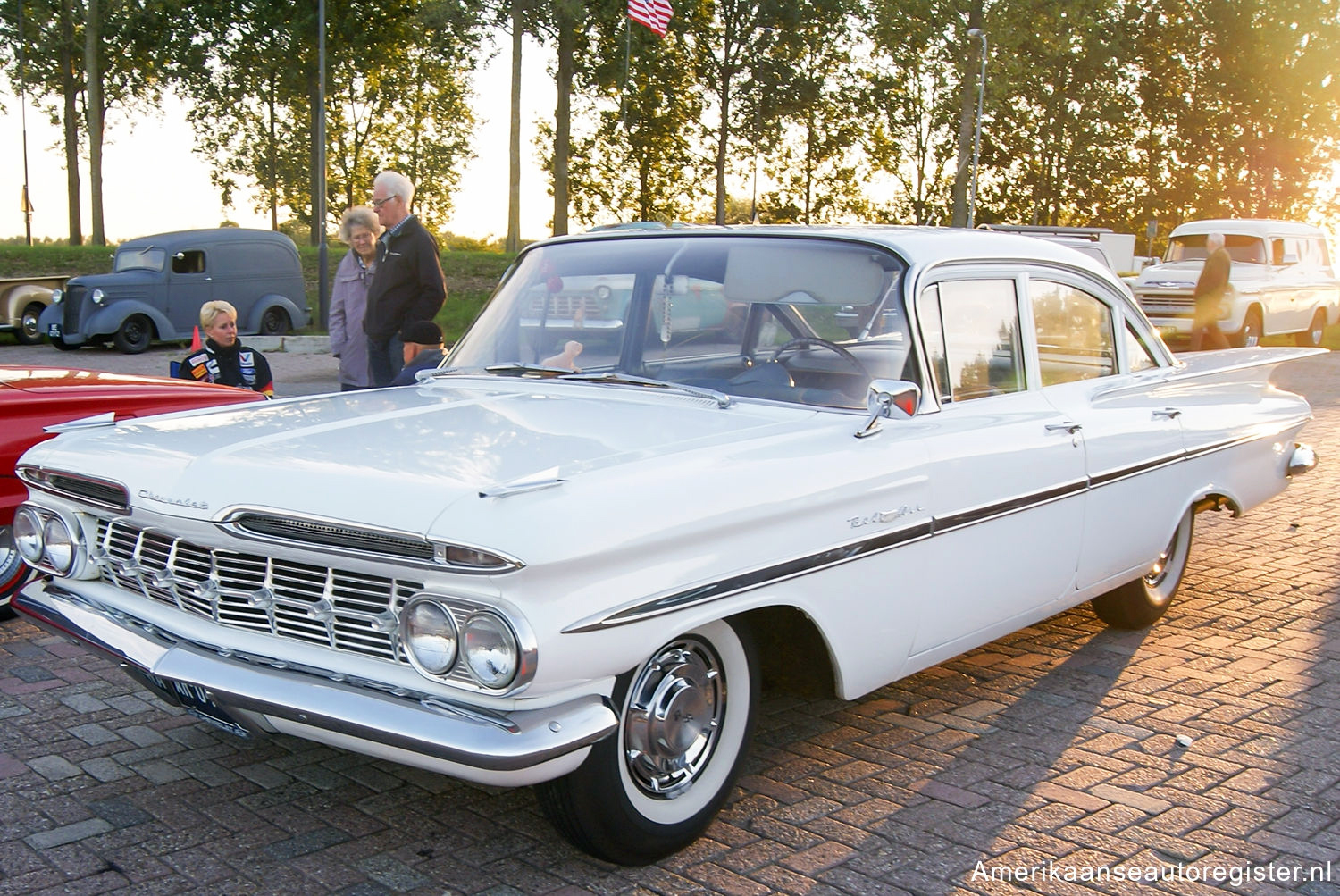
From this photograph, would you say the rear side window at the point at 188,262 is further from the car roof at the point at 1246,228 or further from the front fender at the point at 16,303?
the car roof at the point at 1246,228

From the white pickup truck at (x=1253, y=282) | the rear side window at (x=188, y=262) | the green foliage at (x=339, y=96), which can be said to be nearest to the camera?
the white pickup truck at (x=1253, y=282)

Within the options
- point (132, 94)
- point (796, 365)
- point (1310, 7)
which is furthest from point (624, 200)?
point (796, 365)

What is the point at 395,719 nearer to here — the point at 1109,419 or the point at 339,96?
the point at 1109,419

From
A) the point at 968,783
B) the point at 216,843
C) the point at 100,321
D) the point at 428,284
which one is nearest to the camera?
the point at 216,843

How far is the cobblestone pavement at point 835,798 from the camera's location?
10.5 ft

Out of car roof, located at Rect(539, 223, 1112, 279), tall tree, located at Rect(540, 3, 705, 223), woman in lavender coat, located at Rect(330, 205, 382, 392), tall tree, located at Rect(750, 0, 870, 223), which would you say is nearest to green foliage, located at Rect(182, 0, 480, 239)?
tall tree, located at Rect(540, 3, 705, 223)

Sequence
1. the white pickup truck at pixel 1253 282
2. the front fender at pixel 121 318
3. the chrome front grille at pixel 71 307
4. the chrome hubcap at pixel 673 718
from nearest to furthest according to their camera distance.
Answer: the chrome hubcap at pixel 673 718 < the front fender at pixel 121 318 < the chrome front grille at pixel 71 307 < the white pickup truck at pixel 1253 282

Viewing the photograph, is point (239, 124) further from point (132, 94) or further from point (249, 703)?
point (249, 703)

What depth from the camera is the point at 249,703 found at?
2.91 metres

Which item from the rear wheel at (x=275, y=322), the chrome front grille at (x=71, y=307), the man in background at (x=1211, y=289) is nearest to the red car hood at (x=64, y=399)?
the chrome front grille at (x=71, y=307)

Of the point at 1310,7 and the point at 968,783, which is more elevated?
the point at 1310,7

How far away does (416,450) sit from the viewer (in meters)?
3.26

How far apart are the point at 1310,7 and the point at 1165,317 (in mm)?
34064

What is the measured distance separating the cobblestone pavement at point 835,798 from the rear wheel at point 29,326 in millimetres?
16748
